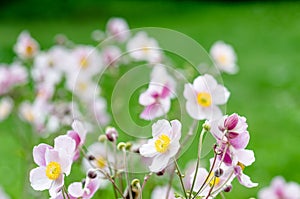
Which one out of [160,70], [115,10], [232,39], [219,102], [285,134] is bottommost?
[219,102]

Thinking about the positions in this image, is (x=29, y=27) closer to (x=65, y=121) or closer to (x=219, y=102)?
(x=65, y=121)

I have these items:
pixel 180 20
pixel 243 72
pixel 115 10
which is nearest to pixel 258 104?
pixel 243 72

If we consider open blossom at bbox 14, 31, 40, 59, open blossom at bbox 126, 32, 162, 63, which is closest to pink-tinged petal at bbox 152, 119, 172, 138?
open blossom at bbox 126, 32, 162, 63

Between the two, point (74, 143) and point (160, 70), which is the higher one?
point (160, 70)

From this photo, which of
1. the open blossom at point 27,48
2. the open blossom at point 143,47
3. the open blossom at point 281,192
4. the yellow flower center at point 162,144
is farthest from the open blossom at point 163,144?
the open blossom at point 27,48

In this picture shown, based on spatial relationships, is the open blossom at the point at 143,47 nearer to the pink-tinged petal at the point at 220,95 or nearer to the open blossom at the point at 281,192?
the open blossom at the point at 281,192

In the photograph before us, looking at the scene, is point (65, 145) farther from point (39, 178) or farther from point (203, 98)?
point (203, 98)
